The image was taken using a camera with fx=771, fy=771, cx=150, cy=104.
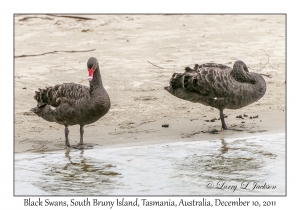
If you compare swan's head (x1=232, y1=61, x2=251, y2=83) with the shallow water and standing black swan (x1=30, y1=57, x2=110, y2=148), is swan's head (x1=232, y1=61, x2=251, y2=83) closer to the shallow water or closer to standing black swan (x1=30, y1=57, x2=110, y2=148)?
the shallow water

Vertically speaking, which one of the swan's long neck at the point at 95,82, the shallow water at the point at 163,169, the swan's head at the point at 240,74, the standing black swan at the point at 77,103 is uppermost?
the swan's head at the point at 240,74

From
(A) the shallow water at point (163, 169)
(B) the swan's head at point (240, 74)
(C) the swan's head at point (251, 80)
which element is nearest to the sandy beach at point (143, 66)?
A: (A) the shallow water at point (163, 169)

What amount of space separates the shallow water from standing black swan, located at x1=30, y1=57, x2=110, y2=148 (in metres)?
0.42

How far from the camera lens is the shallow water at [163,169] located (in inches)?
339

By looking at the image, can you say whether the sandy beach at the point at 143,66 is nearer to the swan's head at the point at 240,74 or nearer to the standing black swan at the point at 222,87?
the standing black swan at the point at 222,87

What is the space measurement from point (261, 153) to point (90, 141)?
2.23 meters

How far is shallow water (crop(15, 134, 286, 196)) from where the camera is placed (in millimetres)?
8602

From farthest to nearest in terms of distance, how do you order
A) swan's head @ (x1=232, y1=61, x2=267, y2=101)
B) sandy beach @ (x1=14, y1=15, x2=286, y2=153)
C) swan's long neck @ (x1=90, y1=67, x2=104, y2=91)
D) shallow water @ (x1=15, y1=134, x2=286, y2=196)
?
swan's head @ (x1=232, y1=61, x2=267, y2=101) < sandy beach @ (x1=14, y1=15, x2=286, y2=153) < swan's long neck @ (x1=90, y1=67, x2=104, y2=91) < shallow water @ (x1=15, y1=134, x2=286, y2=196)

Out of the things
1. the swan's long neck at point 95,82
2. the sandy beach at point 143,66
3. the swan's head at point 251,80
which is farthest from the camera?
the swan's head at point 251,80

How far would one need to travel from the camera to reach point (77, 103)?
9680 millimetres

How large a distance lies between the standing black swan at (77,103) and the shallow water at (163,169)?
421 millimetres

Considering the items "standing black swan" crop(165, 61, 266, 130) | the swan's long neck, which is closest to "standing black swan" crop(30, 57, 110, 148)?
the swan's long neck

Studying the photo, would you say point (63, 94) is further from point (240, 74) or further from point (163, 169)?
point (240, 74)

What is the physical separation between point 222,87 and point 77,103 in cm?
211
